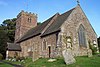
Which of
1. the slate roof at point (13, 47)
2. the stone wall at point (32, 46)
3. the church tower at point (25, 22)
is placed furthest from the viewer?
the church tower at point (25, 22)

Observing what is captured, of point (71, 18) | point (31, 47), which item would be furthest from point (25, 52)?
point (71, 18)

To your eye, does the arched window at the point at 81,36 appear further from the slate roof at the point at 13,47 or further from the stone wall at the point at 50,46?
the slate roof at the point at 13,47

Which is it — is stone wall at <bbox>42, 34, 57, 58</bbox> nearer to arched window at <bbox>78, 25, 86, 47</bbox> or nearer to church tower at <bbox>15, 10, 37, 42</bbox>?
arched window at <bbox>78, 25, 86, 47</bbox>

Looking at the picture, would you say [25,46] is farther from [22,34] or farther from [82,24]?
[82,24]

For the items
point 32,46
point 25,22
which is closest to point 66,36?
point 32,46

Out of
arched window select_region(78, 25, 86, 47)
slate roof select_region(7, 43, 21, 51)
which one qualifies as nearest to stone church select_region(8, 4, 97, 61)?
arched window select_region(78, 25, 86, 47)

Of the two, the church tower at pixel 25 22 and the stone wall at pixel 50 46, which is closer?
the stone wall at pixel 50 46

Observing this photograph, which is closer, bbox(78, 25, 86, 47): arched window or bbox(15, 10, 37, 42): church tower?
bbox(78, 25, 86, 47): arched window

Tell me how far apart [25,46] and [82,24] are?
1770 centimetres

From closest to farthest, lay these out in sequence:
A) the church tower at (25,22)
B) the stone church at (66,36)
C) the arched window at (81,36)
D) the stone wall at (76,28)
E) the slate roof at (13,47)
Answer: the stone church at (66,36), the stone wall at (76,28), the arched window at (81,36), the slate roof at (13,47), the church tower at (25,22)

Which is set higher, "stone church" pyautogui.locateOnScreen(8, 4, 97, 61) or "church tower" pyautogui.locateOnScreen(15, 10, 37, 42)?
"church tower" pyautogui.locateOnScreen(15, 10, 37, 42)

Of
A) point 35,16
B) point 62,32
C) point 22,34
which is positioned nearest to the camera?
point 62,32

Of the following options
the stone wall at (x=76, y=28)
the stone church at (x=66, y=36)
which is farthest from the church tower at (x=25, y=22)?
the stone wall at (x=76, y=28)

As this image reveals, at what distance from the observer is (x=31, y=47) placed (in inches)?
1412
